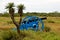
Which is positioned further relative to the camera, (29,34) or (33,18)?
(33,18)

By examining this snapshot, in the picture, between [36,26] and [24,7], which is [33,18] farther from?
[24,7]

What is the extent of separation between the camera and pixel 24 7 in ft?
61.7

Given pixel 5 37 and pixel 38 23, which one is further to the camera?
pixel 38 23

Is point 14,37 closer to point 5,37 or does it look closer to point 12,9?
point 5,37

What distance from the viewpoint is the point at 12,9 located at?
18.8 m

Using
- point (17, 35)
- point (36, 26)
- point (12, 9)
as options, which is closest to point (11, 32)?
point (17, 35)

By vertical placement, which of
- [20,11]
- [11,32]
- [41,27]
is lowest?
[41,27]

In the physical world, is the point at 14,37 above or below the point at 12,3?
below

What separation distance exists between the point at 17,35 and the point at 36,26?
20.9ft

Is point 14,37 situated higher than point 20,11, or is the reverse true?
point 20,11

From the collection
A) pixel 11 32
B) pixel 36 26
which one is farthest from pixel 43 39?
pixel 36 26

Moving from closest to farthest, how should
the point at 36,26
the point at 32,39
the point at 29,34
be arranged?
the point at 32,39, the point at 29,34, the point at 36,26

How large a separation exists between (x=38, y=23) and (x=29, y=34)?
22.8 feet

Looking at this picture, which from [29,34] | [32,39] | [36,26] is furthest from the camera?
[36,26]
